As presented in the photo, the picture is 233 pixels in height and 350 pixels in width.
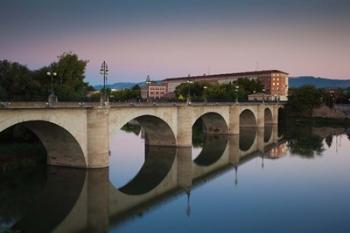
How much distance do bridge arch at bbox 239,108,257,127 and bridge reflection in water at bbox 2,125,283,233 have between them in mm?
30130

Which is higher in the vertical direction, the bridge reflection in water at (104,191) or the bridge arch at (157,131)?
the bridge arch at (157,131)

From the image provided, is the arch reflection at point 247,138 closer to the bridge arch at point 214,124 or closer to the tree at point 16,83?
the bridge arch at point 214,124

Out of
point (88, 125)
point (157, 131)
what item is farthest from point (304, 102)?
point (88, 125)

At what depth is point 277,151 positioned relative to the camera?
154 ft

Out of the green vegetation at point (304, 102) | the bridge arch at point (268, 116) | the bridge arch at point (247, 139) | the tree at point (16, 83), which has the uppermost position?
the tree at point (16, 83)

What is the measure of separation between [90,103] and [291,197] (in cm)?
1620

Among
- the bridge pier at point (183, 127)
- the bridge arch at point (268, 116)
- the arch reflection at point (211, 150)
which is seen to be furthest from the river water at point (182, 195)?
the bridge arch at point (268, 116)

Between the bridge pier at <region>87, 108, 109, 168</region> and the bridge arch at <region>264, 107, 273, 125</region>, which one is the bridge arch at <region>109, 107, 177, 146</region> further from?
the bridge arch at <region>264, 107, 273, 125</region>

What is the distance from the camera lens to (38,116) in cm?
2488

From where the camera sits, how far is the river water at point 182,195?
66.4ft

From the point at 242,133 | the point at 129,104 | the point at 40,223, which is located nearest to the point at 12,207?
the point at 40,223

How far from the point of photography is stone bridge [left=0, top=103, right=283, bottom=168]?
81.6ft

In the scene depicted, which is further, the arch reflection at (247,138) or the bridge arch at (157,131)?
the arch reflection at (247,138)

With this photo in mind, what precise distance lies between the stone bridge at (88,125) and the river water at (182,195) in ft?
3.97
